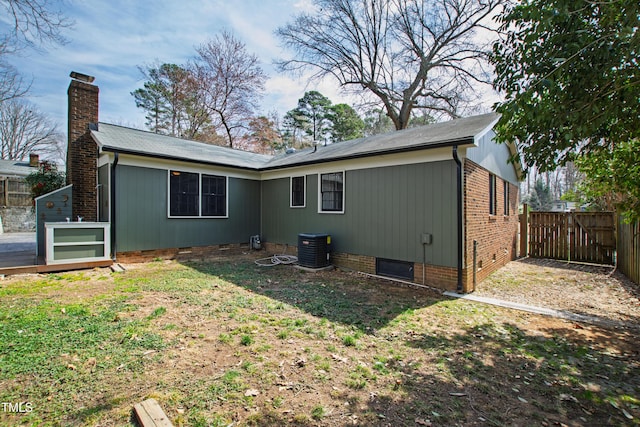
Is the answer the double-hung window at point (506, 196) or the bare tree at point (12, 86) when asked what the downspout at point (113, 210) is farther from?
the double-hung window at point (506, 196)

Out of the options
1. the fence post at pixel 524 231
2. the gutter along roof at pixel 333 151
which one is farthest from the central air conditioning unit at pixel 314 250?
the fence post at pixel 524 231

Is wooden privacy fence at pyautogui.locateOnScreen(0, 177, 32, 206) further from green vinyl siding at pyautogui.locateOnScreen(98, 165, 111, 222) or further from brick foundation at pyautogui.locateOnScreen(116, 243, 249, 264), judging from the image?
brick foundation at pyautogui.locateOnScreen(116, 243, 249, 264)

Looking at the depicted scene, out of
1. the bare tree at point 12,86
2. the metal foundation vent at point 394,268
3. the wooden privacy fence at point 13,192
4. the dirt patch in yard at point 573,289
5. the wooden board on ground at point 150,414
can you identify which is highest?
the bare tree at point 12,86

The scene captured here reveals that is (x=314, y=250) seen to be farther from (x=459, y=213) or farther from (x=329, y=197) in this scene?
(x=459, y=213)

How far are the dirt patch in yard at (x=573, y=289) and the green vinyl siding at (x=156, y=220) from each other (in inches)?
297

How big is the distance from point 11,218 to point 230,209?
53.4 ft

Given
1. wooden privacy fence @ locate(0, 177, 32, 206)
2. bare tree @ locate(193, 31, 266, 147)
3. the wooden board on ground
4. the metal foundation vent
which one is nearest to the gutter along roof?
the metal foundation vent

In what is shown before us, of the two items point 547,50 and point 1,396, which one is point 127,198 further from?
point 547,50

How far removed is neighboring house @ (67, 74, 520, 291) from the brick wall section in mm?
32

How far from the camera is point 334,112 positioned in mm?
23328

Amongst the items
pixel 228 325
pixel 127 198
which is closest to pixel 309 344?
pixel 228 325

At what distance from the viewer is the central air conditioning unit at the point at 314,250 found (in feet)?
25.1

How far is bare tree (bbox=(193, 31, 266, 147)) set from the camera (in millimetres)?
19234

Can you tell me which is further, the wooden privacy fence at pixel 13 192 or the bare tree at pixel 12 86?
the wooden privacy fence at pixel 13 192
